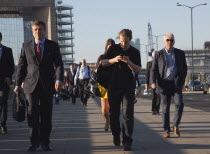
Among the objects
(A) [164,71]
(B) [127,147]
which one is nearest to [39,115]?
(B) [127,147]

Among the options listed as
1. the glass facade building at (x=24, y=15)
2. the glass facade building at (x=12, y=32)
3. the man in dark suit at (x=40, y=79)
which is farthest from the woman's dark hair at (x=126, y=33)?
the glass facade building at (x=12, y=32)

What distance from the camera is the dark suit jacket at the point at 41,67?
29.4ft

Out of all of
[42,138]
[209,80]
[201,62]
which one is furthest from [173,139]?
[201,62]

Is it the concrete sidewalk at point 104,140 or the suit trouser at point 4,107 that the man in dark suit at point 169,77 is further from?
the suit trouser at point 4,107

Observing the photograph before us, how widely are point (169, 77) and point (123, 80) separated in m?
1.79

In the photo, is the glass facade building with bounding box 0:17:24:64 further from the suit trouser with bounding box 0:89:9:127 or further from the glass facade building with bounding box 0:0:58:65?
the suit trouser with bounding box 0:89:9:127

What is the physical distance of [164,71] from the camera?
10.9 m

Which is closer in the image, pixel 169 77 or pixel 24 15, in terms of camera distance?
pixel 169 77

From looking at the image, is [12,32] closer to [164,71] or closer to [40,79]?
[164,71]

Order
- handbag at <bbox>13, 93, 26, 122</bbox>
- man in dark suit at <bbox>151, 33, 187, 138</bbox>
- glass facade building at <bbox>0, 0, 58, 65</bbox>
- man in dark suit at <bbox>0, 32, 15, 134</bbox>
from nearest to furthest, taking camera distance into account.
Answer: handbag at <bbox>13, 93, 26, 122</bbox>
man in dark suit at <bbox>151, 33, 187, 138</bbox>
man in dark suit at <bbox>0, 32, 15, 134</bbox>
glass facade building at <bbox>0, 0, 58, 65</bbox>

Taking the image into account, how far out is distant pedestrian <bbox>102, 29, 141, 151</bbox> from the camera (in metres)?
9.12

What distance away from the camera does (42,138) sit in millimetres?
9062

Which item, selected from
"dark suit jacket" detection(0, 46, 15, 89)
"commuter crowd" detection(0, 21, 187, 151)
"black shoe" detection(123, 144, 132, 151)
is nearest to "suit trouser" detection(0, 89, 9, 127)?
"dark suit jacket" detection(0, 46, 15, 89)

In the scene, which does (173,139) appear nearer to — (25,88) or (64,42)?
(25,88)
